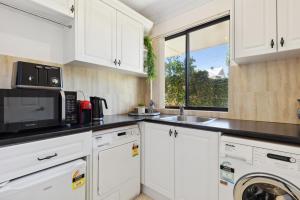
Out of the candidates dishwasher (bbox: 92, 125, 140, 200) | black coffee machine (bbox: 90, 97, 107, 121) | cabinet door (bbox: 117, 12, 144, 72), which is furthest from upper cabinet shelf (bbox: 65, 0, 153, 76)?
dishwasher (bbox: 92, 125, 140, 200)

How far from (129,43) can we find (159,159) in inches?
60.7

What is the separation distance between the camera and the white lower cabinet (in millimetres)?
1354

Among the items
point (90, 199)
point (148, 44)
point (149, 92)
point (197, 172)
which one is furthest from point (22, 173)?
point (148, 44)

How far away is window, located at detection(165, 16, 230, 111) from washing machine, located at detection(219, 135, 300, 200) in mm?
909

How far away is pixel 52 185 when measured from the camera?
110 centimetres

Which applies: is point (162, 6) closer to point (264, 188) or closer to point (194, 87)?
point (194, 87)

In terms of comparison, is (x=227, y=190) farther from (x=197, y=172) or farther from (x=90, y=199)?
(x=90, y=199)

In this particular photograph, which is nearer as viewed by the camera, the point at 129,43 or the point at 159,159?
the point at 159,159

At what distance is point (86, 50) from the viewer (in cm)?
167

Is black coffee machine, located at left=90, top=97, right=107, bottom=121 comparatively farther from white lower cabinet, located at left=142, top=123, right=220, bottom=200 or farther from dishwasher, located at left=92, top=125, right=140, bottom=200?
white lower cabinet, located at left=142, top=123, right=220, bottom=200

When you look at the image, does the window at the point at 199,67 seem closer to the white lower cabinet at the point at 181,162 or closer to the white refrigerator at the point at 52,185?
the white lower cabinet at the point at 181,162

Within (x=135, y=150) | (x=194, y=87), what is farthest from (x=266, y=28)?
(x=135, y=150)

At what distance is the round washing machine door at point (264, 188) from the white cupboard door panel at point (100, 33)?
1.74 metres

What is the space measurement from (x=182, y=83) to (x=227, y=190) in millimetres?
1618
